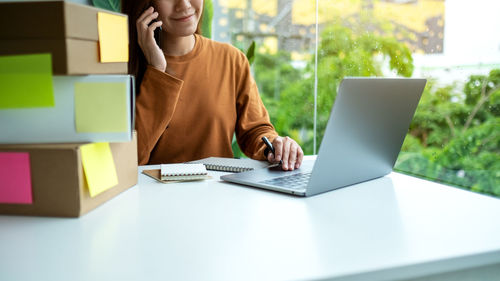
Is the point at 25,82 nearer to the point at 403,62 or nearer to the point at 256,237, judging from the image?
the point at 256,237

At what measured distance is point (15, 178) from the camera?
0.74m

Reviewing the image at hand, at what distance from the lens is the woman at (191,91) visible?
1474mm

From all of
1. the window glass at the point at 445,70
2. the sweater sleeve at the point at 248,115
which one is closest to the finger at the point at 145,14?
the sweater sleeve at the point at 248,115

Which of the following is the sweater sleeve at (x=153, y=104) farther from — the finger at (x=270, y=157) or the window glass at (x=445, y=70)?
Result: the window glass at (x=445, y=70)

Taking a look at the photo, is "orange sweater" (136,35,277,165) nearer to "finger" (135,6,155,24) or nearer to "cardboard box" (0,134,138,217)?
"finger" (135,6,155,24)

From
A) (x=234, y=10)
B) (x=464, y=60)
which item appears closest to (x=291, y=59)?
(x=234, y=10)

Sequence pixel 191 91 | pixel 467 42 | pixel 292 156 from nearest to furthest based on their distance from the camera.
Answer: pixel 292 156
pixel 191 91
pixel 467 42

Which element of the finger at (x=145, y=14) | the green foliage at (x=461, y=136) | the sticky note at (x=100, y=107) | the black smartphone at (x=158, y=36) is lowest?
the green foliage at (x=461, y=136)

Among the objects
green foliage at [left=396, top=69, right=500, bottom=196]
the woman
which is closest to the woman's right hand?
the woman

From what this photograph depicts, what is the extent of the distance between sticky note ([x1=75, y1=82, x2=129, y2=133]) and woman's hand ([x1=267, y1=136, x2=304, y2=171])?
46 centimetres

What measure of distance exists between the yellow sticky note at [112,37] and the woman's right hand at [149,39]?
0.57 metres

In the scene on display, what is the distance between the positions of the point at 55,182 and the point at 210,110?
0.94 meters

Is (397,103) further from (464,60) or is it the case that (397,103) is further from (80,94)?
(464,60)

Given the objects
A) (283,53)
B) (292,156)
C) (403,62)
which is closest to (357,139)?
(292,156)
